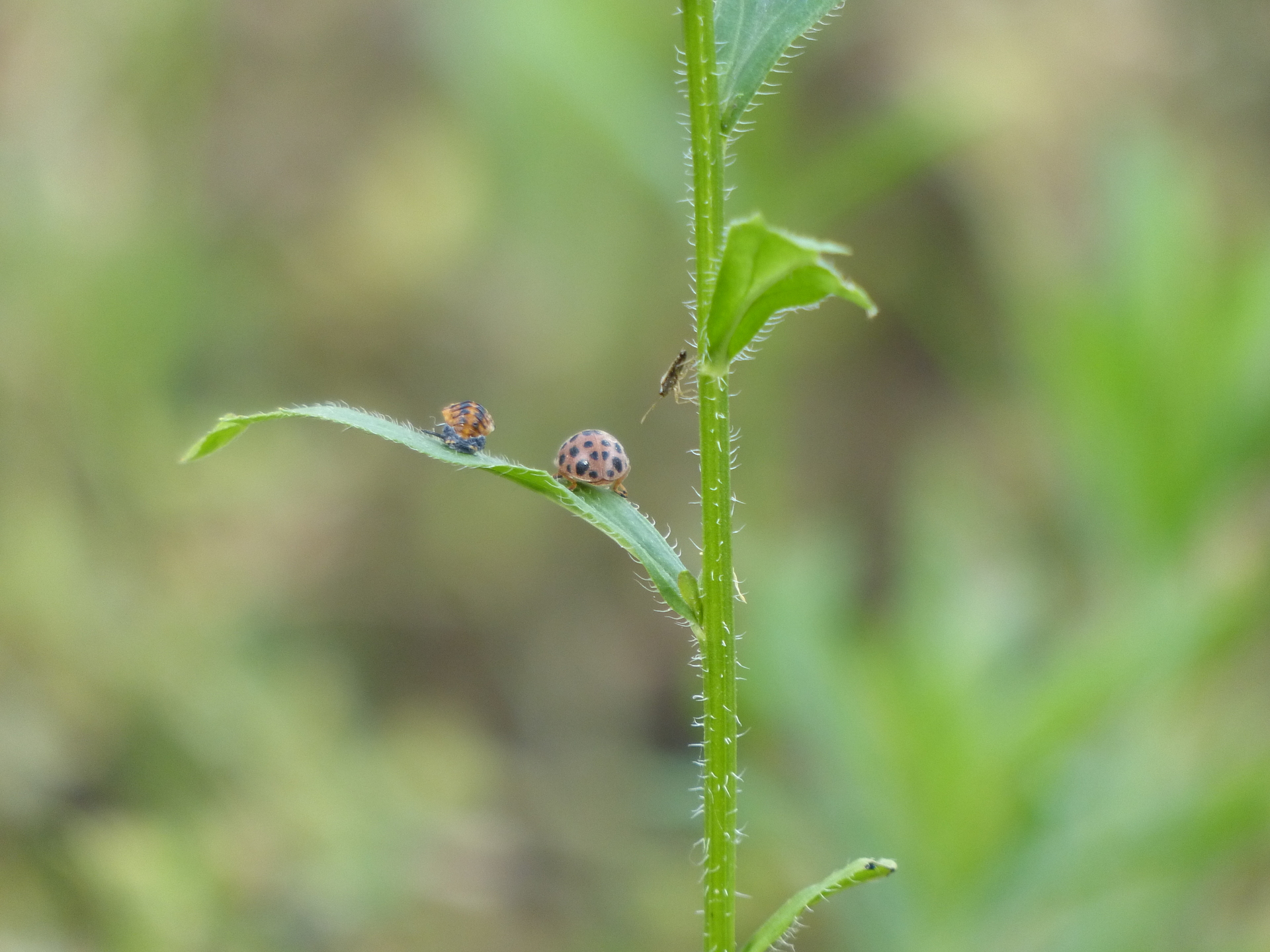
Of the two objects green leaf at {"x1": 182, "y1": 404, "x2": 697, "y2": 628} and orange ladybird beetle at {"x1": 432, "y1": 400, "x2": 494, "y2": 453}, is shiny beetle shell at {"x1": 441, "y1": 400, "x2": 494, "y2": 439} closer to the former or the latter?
orange ladybird beetle at {"x1": 432, "y1": 400, "x2": 494, "y2": 453}

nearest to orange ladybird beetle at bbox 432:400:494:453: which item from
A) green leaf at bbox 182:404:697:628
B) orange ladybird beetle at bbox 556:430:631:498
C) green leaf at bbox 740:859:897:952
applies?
orange ladybird beetle at bbox 556:430:631:498

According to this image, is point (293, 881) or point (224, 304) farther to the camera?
point (224, 304)

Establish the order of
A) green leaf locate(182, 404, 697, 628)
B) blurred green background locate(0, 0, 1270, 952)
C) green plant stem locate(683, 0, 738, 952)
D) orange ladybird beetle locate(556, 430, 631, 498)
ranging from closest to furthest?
green plant stem locate(683, 0, 738, 952) → green leaf locate(182, 404, 697, 628) → orange ladybird beetle locate(556, 430, 631, 498) → blurred green background locate(0, 0, 1270, 952)

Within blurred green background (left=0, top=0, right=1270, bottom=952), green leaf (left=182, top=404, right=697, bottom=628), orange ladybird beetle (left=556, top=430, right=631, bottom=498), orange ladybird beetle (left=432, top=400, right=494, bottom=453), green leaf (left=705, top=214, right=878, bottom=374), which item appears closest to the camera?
green leaf (left=705, top=214, right=878, bottom=374)

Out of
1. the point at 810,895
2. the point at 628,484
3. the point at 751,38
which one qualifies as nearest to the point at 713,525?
the point at 810,895

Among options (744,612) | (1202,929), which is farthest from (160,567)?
(1202,929)

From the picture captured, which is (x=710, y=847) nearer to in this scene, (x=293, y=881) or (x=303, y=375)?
(x=293, y=881)

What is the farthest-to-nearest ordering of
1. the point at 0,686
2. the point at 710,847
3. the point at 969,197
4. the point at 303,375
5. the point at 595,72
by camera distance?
the point at 969,197
the point at 303,375
the point at 595,72
the point at 0,686
the point at 710,847

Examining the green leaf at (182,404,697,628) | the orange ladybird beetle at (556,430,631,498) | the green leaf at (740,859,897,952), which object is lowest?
the green leaf at (740,859,897,952)
